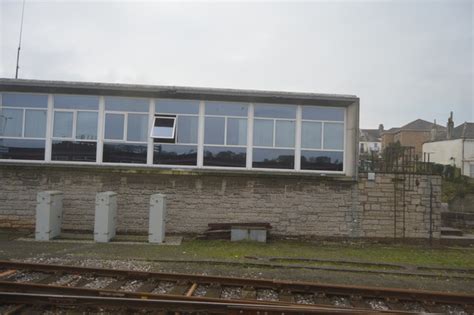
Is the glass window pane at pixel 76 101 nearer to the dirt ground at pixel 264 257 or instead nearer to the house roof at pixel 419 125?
the dirt ground at pixel 264 257

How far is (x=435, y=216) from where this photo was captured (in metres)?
14.0

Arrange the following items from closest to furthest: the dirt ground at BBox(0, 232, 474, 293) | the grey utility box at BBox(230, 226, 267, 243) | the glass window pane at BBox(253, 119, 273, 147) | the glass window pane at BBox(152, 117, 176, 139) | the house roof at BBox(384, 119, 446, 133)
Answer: the dirt ground at BBox(0, 232, 474, 293) → the grey utility box at BBox(230, 226, 267, 243) → the glass window pane at BBox(152, 117, 176, 139) → the glass window pane at BBox(253, 119, 273, 147) → the house roof at BBox(384, 119, 446, 133)

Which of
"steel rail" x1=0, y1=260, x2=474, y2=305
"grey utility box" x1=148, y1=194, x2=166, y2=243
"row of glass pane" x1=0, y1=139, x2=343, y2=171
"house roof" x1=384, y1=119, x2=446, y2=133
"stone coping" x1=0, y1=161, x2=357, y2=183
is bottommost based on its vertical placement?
"steel rail" x1=0, y1=260, x2=474, y2=305

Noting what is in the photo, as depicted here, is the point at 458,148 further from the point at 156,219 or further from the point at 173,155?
the point at 156,219

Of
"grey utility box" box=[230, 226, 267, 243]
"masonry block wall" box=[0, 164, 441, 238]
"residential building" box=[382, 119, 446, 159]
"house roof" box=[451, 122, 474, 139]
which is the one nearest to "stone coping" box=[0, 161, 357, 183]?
"masonry block wall" box=[0, 164, 441, 238]

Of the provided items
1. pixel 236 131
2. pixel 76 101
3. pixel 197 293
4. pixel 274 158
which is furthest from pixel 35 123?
pixel 197 293

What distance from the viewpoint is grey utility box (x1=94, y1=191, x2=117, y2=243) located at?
1240 cm

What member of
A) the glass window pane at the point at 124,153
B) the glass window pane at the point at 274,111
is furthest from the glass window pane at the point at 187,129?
the glass window pane at the point at 274,111

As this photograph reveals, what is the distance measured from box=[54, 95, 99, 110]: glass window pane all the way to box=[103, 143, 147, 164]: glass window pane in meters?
1.60

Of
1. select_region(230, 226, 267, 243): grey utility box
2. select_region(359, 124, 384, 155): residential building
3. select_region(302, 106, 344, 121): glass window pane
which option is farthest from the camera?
select_region(359, 124, 384, 155): residential building

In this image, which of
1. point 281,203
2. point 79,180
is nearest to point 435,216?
point 281,203

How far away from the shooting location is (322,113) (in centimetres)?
1463

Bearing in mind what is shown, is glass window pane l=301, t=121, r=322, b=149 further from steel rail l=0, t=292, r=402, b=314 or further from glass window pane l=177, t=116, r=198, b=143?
steel rail l=0, t=292, r=402, b=314

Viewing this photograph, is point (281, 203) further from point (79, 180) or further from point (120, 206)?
point (79, 180)
